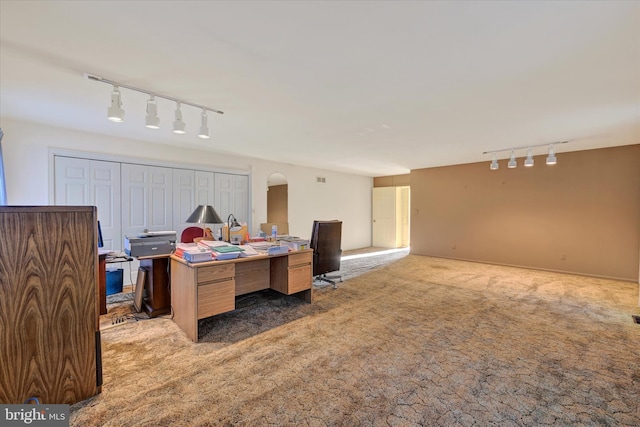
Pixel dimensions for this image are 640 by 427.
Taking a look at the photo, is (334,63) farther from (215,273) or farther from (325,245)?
(325,245)

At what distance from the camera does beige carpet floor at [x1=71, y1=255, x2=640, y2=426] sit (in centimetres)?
164

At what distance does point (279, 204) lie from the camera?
6531mm

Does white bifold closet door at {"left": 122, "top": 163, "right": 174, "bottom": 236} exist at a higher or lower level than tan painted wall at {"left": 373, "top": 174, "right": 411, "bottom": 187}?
lower

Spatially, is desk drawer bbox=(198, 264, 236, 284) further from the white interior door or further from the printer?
the white interior door

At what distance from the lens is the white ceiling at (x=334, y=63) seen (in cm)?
153

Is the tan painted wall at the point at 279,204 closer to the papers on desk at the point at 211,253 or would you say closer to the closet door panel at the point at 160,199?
the closet door panel at the point at 160,199

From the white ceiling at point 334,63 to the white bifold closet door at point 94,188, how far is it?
22.3 inches

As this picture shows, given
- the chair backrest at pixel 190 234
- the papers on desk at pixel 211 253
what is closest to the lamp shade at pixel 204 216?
the papers on desk at pixel 211 253

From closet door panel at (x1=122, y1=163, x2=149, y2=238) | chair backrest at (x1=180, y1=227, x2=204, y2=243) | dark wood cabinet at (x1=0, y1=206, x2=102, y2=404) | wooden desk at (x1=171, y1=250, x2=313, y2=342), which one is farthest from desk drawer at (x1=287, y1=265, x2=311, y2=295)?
closet door panel at (x1=122, y1=163, x2=149, y2=238)

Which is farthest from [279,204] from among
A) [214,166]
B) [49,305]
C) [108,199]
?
[49,305]

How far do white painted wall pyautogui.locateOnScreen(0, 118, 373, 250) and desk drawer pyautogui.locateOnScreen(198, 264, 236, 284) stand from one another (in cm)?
268

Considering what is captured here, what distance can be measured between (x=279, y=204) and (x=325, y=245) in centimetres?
279

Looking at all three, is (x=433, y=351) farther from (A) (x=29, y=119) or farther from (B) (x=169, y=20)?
(A) (x=29, y=119)

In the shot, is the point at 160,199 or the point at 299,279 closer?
the point at 299,279
